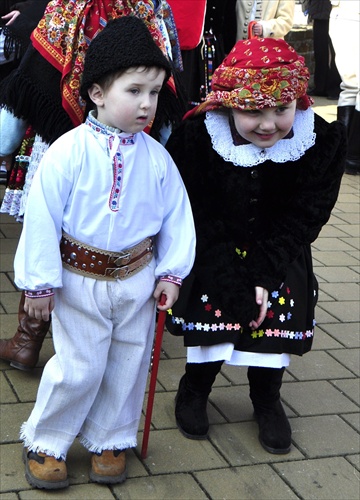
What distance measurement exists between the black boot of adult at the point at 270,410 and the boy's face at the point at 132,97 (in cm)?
113

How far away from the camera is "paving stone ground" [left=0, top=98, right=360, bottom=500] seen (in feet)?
9.92

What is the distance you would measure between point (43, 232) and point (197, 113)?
0.88 metres

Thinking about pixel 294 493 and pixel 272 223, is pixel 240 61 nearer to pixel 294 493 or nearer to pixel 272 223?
pixel 272 223

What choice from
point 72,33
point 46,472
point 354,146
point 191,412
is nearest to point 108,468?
point 46,472

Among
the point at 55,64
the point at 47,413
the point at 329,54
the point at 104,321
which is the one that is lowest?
the point at 329,54

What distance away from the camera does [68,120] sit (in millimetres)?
3297

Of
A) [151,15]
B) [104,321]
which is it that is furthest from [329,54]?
[104,321]

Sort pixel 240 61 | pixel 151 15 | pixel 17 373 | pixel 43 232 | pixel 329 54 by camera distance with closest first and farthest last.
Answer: pixel 43 232 → pixel 240 61 → pixel 151 15 → pixel 17 373 → pixel 329 54

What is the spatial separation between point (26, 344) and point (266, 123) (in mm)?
1324

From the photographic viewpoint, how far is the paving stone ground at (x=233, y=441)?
119 inches

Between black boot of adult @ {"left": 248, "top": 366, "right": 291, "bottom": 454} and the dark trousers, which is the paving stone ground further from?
the dark trousers

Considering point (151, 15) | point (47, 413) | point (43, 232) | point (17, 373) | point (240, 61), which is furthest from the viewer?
point (17, 373)

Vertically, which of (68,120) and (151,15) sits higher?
(151,15)

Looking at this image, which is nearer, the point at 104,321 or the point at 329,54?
the point at 104,321
